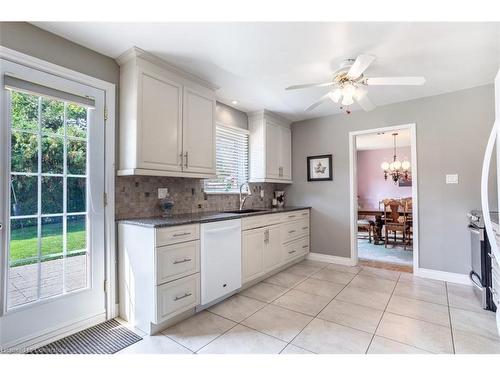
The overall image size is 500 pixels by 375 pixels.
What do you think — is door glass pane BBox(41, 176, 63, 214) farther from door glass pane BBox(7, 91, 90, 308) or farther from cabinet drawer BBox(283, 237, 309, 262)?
cabinet drawer BBox(283, 237, 309, 262)

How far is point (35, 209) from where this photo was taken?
5.75 feet

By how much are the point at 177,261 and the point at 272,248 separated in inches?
57.3

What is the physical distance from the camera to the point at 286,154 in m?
4.13

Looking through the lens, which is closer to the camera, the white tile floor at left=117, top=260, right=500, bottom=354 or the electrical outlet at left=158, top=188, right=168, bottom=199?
the white tile floor at left=117, top=260, right=500, bottom=354

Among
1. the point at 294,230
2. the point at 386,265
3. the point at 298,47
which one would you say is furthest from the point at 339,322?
the point at 298,47

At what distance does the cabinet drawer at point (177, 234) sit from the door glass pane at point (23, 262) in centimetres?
85

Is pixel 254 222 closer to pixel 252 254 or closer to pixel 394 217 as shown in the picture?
pixel 252 254

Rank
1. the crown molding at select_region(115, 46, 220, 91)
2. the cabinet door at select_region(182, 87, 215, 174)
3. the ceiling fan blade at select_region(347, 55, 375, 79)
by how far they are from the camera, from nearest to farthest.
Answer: the ceiling fan blade at select_region(347, 55, 375, 79), the crown molding at select_region(115, 46, 220, 91), the cabinet door at select_region(182, 87, 215, 174)

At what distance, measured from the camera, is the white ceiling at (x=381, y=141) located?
5543mm

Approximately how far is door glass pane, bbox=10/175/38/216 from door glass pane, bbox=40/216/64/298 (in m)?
0.12

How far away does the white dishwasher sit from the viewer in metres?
2.24

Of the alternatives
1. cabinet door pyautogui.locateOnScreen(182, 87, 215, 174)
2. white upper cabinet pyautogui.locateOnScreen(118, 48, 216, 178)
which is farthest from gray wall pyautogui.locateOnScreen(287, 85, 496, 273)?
white upper cabinet pyautogui.locateOnScreen(118, 48, 216, 178)

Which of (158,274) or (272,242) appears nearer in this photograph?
(158,274)
